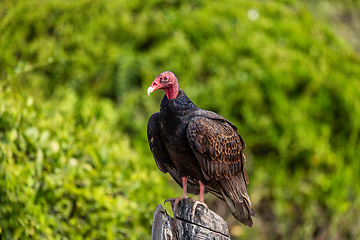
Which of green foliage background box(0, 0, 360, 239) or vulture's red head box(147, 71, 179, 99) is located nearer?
vulture's red head box(147, 71, 179, 99)

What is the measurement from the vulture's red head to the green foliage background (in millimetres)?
1667

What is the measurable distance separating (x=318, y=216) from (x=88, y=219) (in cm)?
321

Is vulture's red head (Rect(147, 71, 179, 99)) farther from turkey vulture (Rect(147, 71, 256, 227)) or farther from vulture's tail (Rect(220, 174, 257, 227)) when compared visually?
vulture's tail (Rect(220, 174, 257, 227))

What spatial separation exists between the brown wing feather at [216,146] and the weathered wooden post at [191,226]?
10.6 inches

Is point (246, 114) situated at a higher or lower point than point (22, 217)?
higher

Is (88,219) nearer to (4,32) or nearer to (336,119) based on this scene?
(4,32)

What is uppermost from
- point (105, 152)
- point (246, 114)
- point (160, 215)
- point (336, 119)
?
point (336, 119)

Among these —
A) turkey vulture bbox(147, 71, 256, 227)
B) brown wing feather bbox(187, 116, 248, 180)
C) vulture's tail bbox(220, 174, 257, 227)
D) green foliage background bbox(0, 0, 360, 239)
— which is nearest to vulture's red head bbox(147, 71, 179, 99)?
turkey vulture bbox(147, 71, 256, 227)

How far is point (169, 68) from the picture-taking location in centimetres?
614

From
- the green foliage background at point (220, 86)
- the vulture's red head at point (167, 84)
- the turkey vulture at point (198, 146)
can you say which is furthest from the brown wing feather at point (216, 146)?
the green foliage background at point (220, 86)

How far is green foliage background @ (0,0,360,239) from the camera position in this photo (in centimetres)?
562

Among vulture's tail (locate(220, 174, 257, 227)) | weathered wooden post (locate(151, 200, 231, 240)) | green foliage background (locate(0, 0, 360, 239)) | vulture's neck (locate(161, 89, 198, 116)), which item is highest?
green foliage background (locate(0, 0, 360, 239))

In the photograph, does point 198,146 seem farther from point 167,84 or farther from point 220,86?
point 220,86

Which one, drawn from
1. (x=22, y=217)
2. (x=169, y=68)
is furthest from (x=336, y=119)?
(x=22, y=217)
